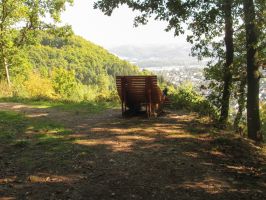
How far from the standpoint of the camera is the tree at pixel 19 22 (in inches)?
1025

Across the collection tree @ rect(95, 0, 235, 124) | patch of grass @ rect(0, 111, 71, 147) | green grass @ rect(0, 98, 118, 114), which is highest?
tree @ rect(95, 0, 235, 124)

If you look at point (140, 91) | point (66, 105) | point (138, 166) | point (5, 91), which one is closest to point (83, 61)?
point (5, 91)

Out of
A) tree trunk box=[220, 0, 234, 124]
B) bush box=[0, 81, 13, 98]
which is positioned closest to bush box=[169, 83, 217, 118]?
tree trunk box=[220, 0, 234, 124]

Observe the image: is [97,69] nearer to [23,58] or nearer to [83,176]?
[23,58]

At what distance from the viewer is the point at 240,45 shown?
13906 mm

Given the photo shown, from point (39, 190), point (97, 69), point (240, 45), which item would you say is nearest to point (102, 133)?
point (39, 190)

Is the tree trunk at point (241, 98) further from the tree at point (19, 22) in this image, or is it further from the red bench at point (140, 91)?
the tree at point (19, 22)

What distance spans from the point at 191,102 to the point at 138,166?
26.4ft

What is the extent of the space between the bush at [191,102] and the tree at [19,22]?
14.5m

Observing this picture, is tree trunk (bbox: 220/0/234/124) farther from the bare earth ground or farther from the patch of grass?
the patch of grass

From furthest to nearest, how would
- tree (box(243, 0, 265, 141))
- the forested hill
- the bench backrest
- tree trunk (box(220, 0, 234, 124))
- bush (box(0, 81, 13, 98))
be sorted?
1. the forested hill
2. bush (box(0, 81, 13, 98))
3. tree trunk (box(220, 0, 234, 124))
4. the bench backrest
5. tree (box(243, 0, 265, 141))

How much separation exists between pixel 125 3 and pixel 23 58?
67.3 ft

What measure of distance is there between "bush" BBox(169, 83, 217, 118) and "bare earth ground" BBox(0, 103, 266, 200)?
99.5 inches

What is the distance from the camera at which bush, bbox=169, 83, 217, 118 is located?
11.9m
